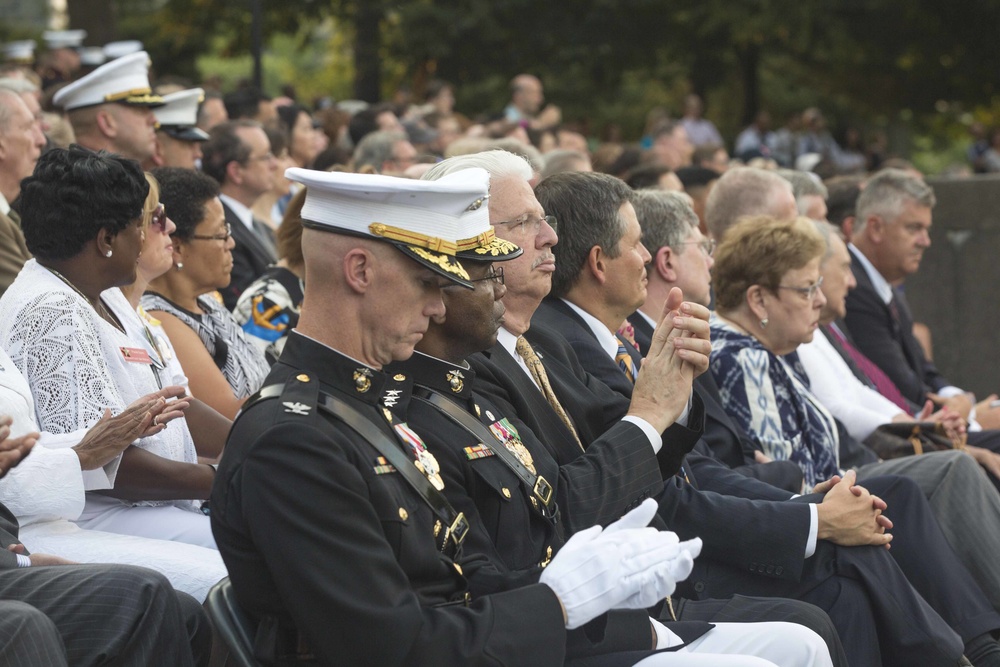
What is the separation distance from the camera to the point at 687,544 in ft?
8.68

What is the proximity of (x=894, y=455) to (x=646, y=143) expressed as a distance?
10703 millimetres

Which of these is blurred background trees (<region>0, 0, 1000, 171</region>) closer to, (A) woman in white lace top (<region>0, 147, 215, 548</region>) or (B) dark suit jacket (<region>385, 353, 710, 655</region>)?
(A) woman in white lace top (<region>0, 147, 215, 548</region>)

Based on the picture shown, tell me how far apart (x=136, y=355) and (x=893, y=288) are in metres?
5.28


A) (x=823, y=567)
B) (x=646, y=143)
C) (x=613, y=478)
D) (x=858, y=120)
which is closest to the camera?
(x=613, y=478)

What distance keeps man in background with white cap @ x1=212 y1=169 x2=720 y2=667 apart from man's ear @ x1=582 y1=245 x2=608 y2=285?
1.27m

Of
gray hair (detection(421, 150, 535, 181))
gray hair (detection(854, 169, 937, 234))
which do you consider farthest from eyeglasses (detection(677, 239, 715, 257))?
gray hair (detection(854, 169, 937, 234))

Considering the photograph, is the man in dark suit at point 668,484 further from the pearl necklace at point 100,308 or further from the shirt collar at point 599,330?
the pearl necklace at point 100,308

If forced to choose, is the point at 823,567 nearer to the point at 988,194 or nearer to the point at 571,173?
the point at 571,173

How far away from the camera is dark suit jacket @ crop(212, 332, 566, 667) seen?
95.3 inches

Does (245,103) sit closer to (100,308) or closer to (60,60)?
(60,60)

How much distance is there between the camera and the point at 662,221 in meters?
4.82

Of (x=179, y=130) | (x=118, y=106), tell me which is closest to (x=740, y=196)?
(x=179, y=130)

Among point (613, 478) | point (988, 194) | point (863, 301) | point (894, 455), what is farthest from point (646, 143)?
point (613, 478)

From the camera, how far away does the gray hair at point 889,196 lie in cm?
786
